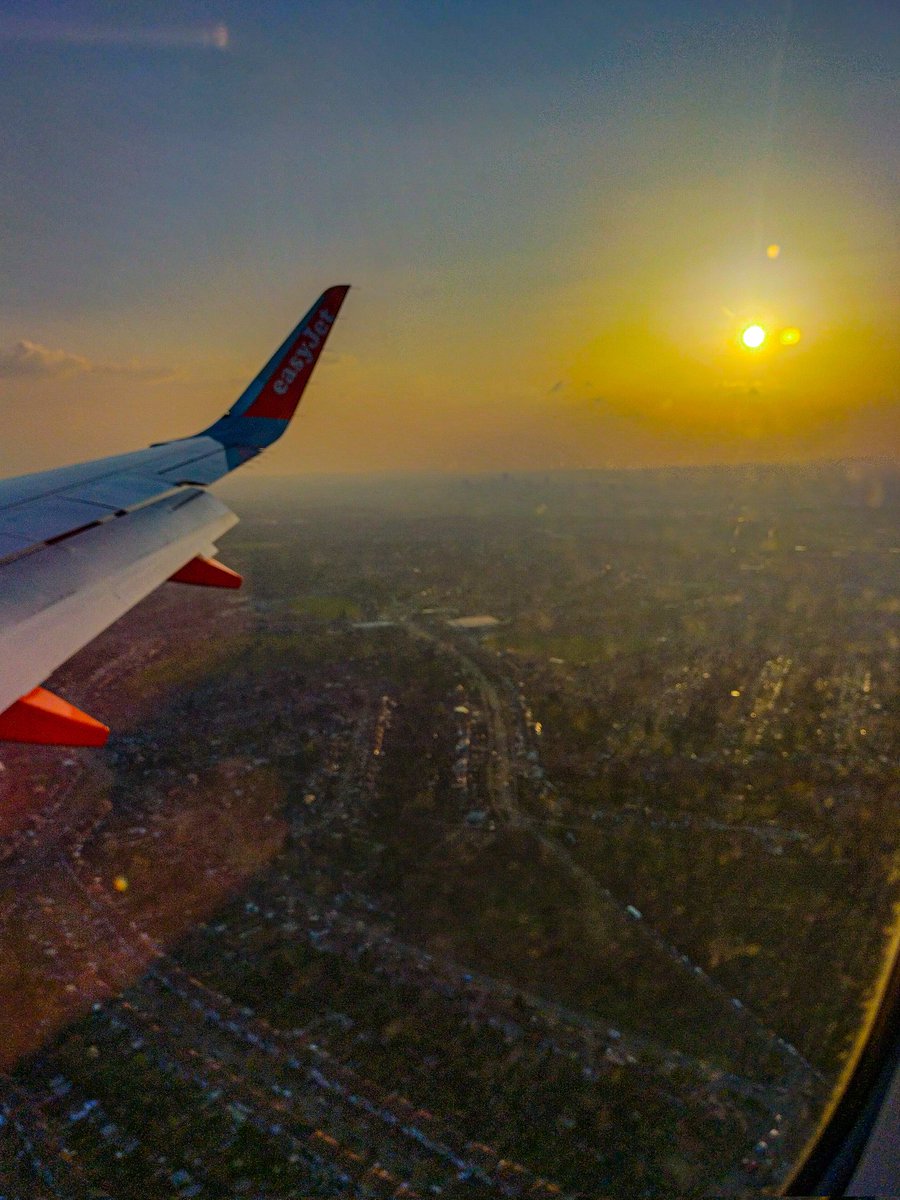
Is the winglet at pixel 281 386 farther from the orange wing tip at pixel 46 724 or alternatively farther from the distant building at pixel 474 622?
the distant building at pixel 474 622

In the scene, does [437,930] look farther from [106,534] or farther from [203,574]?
[106,534]

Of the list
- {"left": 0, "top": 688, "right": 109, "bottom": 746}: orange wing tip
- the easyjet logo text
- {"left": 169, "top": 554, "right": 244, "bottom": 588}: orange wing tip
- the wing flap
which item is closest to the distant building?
the easyjet logo text

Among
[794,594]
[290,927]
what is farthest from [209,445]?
[794,594]

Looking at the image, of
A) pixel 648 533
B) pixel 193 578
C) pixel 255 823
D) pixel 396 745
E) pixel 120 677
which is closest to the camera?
pixel 193 578

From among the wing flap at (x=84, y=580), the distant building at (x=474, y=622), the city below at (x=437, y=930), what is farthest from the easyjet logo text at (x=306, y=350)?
the distant building at (x=474, y=622)

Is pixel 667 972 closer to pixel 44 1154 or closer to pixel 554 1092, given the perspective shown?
pixel 554 1092

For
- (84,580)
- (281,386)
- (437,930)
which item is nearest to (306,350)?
(281,386)
